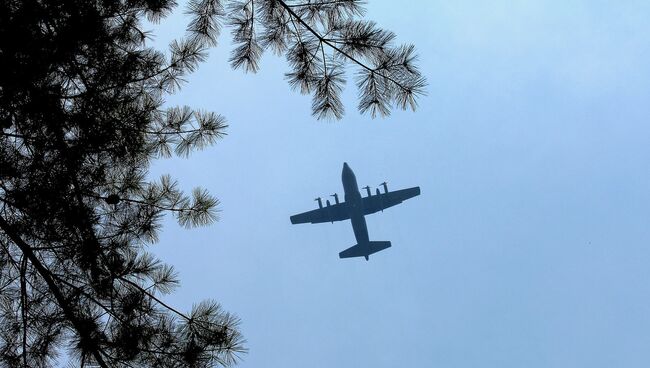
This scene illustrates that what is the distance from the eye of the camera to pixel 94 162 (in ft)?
17.3

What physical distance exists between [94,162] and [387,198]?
26282 mm

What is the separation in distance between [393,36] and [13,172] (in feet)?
10.1

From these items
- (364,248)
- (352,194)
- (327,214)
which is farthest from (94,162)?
(364,248)

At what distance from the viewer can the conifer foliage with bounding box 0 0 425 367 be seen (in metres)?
4.70

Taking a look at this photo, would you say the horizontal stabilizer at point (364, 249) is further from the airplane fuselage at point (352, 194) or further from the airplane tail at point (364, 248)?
the airplane fuselage at point (352, 194)

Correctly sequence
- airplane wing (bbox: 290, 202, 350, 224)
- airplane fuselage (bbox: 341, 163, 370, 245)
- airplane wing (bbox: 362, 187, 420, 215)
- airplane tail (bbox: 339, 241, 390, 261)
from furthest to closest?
airplane tail (bbox: 339, 241, 390, 261), airplane wing (bbox: 290, 202, 350, 224), airplane wing (bbox: 362, 187, 420, 215), airplane fuselage (bbox: 341, 163, 370, 245)

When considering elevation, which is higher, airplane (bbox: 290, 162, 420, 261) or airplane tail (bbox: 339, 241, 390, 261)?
airplane (bbox: 290, 162, 420, 261)

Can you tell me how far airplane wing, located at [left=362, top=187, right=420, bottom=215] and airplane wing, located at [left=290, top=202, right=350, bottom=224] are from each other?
3.55 feet

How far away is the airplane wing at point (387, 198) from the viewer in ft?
101

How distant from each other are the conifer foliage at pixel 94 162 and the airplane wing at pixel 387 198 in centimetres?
2551

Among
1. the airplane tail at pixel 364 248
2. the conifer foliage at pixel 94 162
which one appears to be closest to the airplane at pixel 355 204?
the airplane tail at pixel 364 248

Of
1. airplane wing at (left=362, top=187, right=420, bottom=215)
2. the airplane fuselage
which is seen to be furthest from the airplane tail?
airplane wing at (left=362, top=187, right=420, bottom=215)

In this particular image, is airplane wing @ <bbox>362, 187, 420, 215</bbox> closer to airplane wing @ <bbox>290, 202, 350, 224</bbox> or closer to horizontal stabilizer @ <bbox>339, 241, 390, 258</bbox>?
airplane wing @ <bbox>290, 202, 350, 224</bbox>

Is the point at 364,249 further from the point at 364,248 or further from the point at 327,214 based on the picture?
the point at 327,214
